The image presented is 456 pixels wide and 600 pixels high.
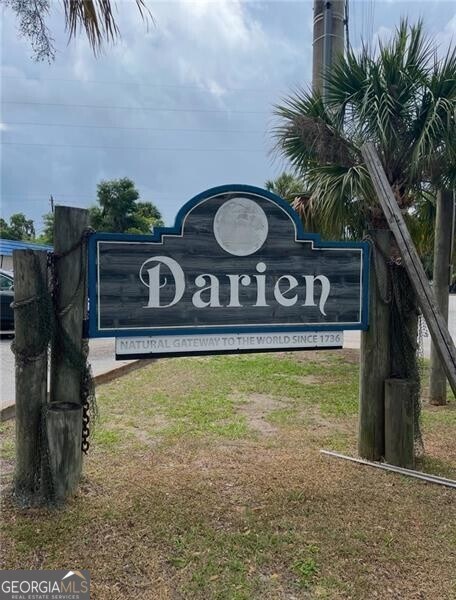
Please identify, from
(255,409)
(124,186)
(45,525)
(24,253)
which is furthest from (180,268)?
(124,186)

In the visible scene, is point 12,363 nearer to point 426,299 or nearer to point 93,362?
point 93,362

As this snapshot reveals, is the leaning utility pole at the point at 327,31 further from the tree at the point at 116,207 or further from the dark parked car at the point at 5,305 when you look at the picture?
the tree at the point at 116,207

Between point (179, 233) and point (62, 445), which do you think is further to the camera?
point (179, 233)

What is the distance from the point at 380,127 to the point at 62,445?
164 inches

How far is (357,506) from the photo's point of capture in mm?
3010

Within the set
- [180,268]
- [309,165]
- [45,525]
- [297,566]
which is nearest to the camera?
[297,566]

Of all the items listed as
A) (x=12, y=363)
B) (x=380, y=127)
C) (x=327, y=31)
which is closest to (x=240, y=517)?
(x=380, y=127)

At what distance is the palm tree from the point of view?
4.92 m

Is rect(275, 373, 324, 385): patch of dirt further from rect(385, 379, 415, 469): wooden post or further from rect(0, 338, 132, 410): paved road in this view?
rect(385, 379, 415, 469): wooden post

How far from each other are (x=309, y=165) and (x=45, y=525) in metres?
5.05

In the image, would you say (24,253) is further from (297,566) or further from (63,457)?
(297,566)

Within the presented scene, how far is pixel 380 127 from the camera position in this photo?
4828 mm

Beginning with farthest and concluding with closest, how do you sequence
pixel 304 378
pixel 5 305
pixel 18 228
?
pixel 18 228 < pixel 5 305 < pixel 304 378

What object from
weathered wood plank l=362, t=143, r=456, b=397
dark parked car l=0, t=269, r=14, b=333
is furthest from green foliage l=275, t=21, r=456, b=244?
dark parked car l=0, t=269, r=14, b=333
